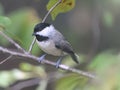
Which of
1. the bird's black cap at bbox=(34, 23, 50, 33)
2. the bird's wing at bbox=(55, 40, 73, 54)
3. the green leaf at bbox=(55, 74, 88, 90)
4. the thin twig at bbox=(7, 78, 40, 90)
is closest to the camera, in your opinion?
the green leaf at bbox=(55, 74, 88, 90)

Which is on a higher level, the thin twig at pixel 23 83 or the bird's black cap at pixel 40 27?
the bird's black cap at pixel 40 27

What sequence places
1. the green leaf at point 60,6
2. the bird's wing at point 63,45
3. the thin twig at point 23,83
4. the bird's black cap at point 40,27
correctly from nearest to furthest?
the green leaf at point 60,6, the bird's black cap at point 40,27, the bird's wing at point 63,45, the thin twig at point 23,83

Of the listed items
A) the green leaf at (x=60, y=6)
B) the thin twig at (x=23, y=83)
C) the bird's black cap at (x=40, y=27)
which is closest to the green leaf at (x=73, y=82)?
the green leaf at (x=60, y=6)

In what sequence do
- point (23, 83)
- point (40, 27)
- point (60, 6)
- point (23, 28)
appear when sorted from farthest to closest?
point (23, 83), point (23, 28), point (40, 27), point (60, 6)

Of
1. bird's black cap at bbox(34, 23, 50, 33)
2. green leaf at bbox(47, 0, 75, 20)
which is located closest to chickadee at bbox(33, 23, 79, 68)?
bird's black cap at bbox(34, 23, 50, 33)

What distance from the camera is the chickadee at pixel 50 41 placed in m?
2.12

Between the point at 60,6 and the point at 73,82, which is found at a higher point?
the point at 60,6

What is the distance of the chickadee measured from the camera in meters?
2.12

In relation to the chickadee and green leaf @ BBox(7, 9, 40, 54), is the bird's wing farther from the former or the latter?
green leaf @ BBox(7, 9, 40, 54)

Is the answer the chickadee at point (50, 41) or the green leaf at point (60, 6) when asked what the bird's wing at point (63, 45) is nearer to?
the chickadee at point (50, 41)

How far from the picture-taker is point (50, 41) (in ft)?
7.19

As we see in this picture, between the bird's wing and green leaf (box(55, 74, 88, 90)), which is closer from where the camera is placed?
green leaf (box(55, 74, 88, 90))

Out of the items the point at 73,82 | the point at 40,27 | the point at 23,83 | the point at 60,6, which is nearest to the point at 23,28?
the point at 40,27

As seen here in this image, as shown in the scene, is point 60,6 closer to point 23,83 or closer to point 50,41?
point 50,41
